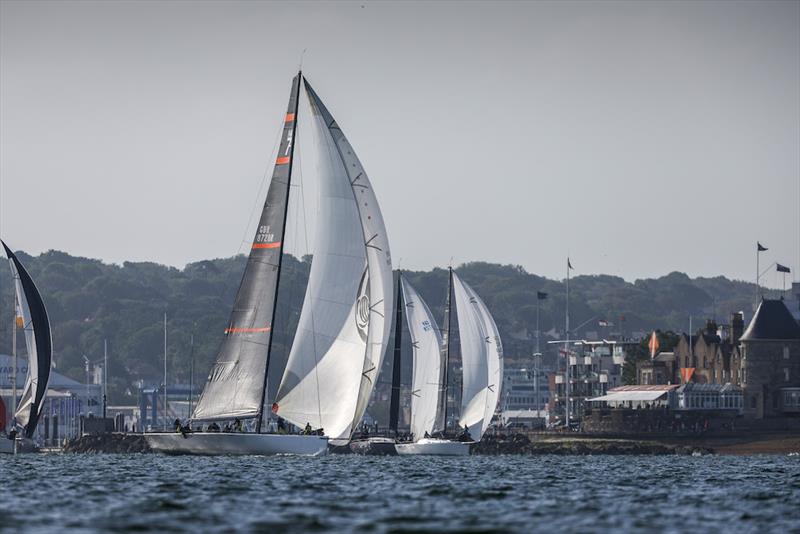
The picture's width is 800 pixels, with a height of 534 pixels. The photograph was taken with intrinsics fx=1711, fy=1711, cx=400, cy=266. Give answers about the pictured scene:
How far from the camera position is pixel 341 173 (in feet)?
243

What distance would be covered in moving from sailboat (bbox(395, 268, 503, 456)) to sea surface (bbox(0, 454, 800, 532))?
43971 mm

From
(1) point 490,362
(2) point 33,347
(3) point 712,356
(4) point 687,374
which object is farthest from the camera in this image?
(4) point 687,374

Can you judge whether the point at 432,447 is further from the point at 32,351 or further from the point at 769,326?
the point at 769,326

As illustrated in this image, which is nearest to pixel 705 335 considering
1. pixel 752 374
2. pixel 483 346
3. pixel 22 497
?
pixel 752 374

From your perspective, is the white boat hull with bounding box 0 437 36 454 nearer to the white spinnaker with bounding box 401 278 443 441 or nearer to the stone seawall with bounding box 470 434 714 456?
the white spinnaker with bounding box 401 278 443 441

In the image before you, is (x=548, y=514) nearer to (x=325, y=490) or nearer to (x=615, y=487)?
(x=325, y=490)

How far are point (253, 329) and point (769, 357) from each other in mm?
82508

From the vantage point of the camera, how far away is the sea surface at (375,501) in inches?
1484

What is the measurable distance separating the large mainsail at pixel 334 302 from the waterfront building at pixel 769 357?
7883 cm

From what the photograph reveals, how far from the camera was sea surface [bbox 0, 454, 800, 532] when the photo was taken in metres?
37.7

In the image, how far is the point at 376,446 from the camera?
352ft

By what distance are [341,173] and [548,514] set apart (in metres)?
34.8

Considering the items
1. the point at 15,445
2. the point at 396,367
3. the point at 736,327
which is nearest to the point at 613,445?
the point at 736,327

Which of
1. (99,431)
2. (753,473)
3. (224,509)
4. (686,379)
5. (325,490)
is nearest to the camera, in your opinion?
(224,509)
